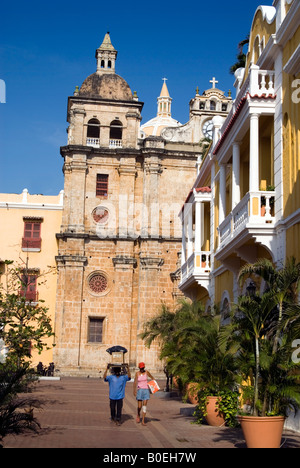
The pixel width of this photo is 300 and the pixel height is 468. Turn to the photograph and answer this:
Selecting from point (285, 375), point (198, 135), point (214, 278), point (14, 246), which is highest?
point (198, 135)

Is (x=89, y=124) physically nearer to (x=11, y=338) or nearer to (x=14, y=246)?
(x=14, y=246)

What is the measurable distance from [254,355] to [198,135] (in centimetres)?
3177

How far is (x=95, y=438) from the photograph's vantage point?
11898mm

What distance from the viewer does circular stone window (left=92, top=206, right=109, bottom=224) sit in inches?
1544

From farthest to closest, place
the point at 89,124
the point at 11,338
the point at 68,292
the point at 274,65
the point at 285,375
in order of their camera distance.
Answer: the point at 89,124 → the point at 68,292 → the point at 11,338 → the point at 274,65 → the point at 285,375

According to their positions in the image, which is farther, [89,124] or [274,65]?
[89,124]

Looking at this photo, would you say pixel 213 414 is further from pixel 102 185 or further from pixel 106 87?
pixel 106 87

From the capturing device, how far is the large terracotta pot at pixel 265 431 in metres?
10.1

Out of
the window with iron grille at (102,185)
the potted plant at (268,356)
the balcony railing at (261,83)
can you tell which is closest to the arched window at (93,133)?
the window with iron grille at (102,185)

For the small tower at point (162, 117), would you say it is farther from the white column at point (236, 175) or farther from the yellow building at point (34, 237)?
the white column at point (236, 175)

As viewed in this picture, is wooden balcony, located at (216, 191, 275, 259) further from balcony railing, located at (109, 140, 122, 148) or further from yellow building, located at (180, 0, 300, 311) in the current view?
balcony railing, located at (109, 140, 122, 148)

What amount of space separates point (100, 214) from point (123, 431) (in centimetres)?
2682
